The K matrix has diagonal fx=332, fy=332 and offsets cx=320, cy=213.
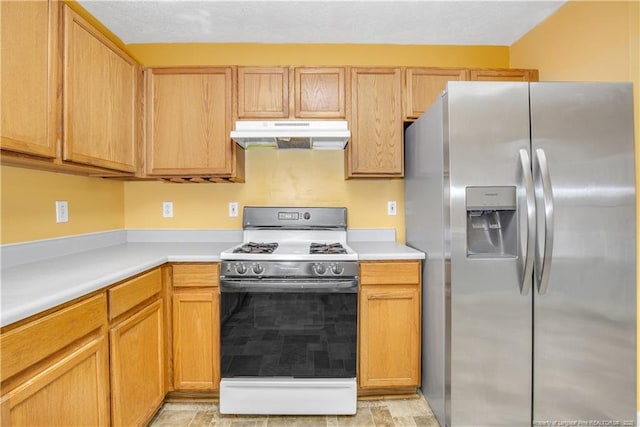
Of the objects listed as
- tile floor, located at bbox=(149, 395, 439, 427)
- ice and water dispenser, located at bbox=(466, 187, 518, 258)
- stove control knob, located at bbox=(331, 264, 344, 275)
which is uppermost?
ice and water dispenser, located at bbox=(466, 187, 518, 258)

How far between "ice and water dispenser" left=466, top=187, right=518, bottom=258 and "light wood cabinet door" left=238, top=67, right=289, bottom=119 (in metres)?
1.34

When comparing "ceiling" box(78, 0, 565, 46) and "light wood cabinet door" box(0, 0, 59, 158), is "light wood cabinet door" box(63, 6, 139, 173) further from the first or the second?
"ceiling" box(78, 0, 565, 46)

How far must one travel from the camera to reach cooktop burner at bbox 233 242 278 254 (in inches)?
78.9

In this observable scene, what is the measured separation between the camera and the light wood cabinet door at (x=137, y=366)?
1.47m

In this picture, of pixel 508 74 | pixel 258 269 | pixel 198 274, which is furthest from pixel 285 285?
pixel 508 74

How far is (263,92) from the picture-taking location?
2.27 m

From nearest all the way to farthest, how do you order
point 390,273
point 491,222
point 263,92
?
point 491,222 < point 390,273 < point 263,92

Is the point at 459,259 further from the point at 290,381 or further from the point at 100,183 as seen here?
the point at 100,183

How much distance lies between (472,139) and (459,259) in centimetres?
58

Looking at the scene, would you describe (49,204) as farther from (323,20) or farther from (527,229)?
(527,229)

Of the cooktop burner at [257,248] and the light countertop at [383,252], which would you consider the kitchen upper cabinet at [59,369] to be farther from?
the light countertop at [383,252]

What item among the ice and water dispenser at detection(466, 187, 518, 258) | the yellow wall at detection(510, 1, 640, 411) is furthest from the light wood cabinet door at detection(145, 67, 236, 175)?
the yellow wall at detection(510, 1, 640, 411)

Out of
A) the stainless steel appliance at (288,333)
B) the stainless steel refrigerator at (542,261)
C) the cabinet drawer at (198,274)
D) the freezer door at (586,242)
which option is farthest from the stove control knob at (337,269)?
the freezer door at (586,242)

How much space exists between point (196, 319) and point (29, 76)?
1.39 metres
